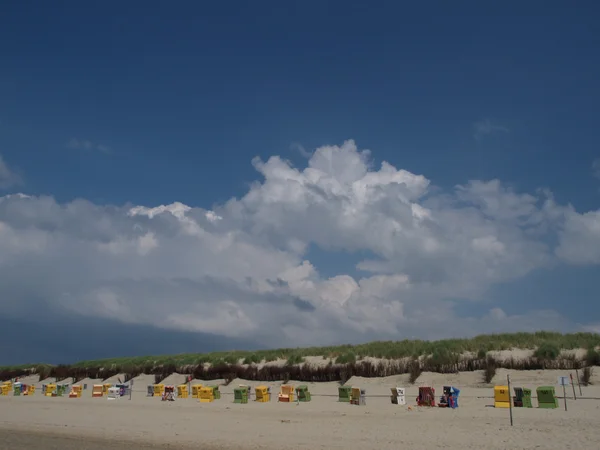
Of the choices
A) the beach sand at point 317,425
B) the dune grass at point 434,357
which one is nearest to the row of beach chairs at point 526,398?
the beach sand at point 317,425

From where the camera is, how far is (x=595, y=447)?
38.9ft

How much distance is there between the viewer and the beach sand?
13656 mm

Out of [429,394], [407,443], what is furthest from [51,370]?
[407,443]

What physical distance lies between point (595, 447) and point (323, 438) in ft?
21.6

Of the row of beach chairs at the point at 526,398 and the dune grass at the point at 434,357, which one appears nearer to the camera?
the row of beach chairs at the point at 526,398

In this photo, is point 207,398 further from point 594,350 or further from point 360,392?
point 594,350

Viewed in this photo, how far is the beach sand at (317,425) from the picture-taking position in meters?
13.7

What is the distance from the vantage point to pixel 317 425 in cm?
1675

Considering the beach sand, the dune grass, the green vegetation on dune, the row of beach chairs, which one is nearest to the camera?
the beach sand

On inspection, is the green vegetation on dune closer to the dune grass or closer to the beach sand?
the dune grass

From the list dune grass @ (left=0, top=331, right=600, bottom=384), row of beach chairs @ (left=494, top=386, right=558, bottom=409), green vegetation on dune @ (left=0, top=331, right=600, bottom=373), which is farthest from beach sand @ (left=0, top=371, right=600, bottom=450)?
green vegetation on dune @ (left=0, top=331, right=600, bottom=373)

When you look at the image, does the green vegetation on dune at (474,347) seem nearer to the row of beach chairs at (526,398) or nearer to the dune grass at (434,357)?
the dune grass at (434,357)

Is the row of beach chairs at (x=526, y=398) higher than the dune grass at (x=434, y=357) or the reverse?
the reverse

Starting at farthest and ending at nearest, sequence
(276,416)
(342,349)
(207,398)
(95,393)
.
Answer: (342,349) < (95,393) < (207,398) < (276,416)
